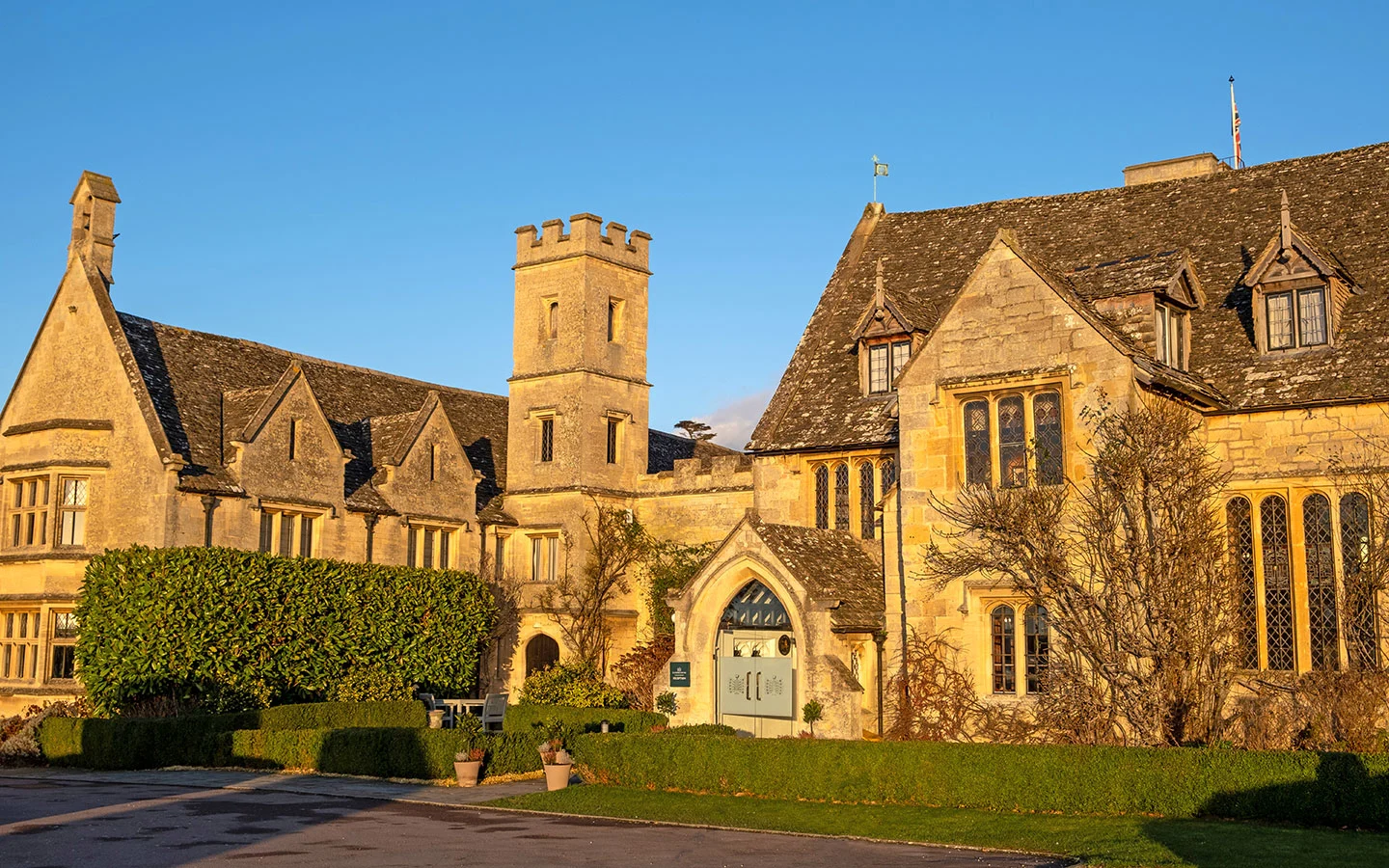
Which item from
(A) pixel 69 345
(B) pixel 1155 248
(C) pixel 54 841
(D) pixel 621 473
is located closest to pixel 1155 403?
(B) pixel 1155 248

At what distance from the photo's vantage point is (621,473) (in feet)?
151

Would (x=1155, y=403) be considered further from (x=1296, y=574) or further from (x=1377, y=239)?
(x=1377, y=239)

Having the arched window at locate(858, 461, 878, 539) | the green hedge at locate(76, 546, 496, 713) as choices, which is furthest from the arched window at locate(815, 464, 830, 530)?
the green hedge at locate(76, 546, 496, 713)

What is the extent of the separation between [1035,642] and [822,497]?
23.1 ft

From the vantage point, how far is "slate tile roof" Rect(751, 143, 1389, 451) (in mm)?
25984

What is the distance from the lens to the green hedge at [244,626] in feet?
106

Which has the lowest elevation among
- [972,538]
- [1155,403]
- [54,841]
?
[54,841]

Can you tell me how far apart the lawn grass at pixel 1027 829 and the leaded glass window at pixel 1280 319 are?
36.5 feet

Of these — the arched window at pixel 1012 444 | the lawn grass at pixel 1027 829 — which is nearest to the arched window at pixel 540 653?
the lawn grass at pixel 1027 829

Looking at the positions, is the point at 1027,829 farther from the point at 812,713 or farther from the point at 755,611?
the point at 755,611

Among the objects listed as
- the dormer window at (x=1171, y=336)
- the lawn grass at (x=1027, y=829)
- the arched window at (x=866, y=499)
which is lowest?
the lawn grass at (x=1027, y=829)

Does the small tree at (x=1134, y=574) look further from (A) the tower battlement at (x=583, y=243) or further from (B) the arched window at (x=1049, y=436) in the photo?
(A) the tower battlement at (x=583, y=243)

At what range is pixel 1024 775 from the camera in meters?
20.6

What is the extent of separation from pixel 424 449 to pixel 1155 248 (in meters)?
22.6
